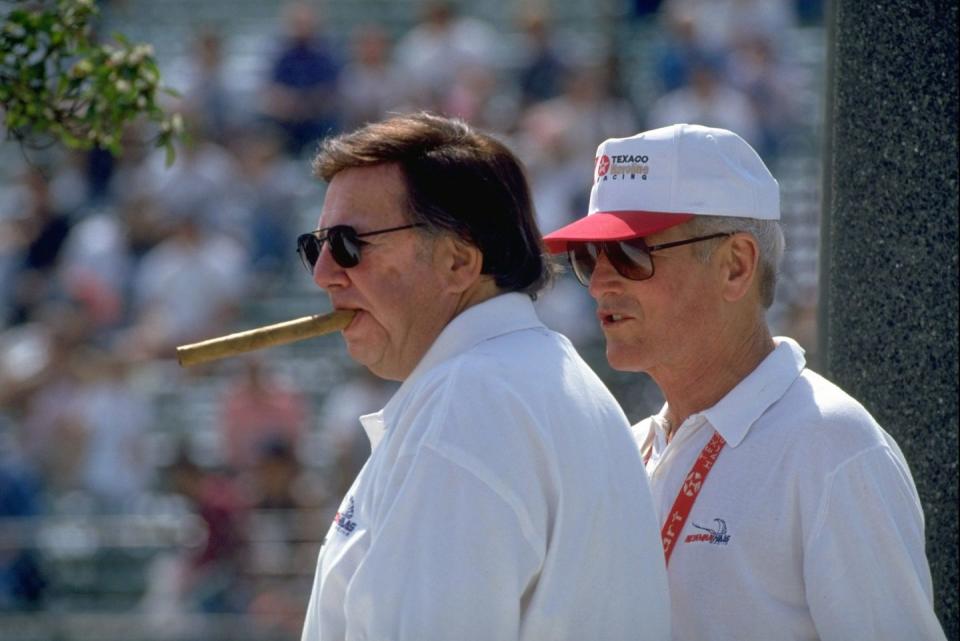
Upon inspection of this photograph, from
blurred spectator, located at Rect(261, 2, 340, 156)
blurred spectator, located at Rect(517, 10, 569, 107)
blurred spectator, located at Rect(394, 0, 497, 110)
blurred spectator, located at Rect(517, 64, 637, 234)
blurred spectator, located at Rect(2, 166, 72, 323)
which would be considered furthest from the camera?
blurred spectator, located at Rect(261, 2, 340, 156)

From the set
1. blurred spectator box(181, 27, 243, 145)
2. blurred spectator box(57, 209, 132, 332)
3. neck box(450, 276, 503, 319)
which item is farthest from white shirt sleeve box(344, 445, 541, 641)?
blurred spectator box(181, 27, 243, 145)

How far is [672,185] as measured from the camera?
3322 millimetres

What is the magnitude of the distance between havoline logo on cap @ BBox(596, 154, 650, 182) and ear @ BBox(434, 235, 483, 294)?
19.1 inches

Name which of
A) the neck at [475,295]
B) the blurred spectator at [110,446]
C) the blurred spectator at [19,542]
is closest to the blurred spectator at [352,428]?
the blurred spectator at [110,446]

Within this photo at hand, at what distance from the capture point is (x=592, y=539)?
2.78m

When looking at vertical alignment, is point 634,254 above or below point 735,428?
above

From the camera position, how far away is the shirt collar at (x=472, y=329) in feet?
9.68

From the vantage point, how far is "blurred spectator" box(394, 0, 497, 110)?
12.1 metres

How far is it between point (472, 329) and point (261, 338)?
488 mm

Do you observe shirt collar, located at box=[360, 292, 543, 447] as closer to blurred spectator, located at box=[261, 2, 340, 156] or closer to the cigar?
the cigar

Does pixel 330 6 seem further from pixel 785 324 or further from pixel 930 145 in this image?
pixel 930 145

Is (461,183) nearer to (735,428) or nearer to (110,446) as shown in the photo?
(735,428)

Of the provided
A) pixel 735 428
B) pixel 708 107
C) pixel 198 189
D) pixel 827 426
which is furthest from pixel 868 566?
pixel 198 189

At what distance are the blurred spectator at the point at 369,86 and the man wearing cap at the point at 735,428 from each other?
341 inches
